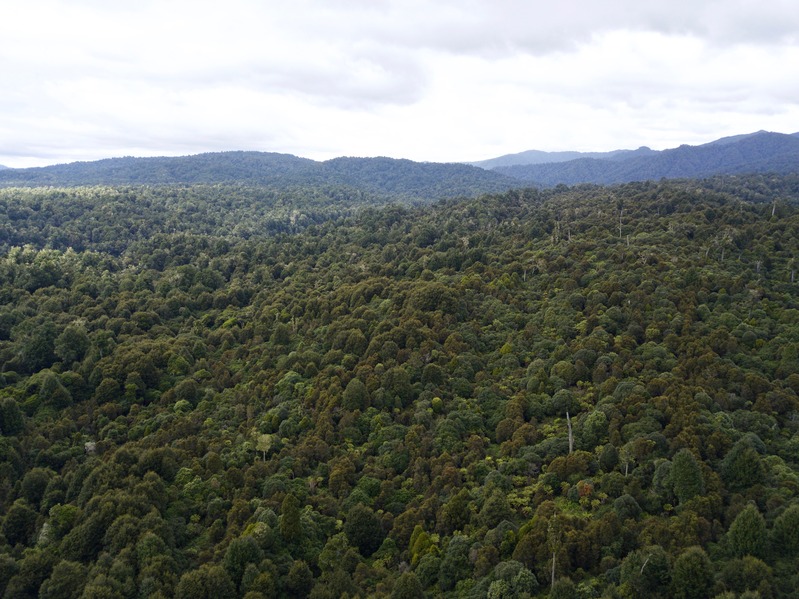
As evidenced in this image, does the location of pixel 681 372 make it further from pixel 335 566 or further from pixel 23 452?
pixel 23 452

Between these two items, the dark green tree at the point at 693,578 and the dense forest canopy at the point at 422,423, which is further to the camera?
the dense forest canopy at the point at 422,423

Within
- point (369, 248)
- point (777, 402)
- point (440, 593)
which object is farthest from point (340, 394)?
Answer: point (369, 248)

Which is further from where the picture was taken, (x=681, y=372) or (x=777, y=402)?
(x=681, y=372)

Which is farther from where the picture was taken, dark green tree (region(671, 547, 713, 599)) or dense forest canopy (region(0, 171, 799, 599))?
dense forest canopy (region(0, 171, 799, 599))

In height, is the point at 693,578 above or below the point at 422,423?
above

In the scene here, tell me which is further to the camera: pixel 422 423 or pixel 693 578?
pixel 422 423

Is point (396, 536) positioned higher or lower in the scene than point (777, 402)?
lower

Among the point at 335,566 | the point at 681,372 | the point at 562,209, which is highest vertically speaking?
the point at 562,209

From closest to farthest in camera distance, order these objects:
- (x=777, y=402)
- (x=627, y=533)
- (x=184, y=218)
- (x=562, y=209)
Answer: (x=627, y=533), (x=777, y=402), (x=562, y=209), (x=184, y=218)
